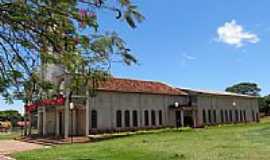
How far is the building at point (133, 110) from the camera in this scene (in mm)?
34688

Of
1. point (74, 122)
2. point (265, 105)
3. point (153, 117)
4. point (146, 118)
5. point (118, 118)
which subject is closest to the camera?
point (74, 122)

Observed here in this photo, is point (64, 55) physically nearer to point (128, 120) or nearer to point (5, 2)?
point (5, 2)

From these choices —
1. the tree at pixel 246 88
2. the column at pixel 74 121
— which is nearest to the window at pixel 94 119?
the column at pixel 74 121

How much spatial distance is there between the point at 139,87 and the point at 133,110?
3.22m

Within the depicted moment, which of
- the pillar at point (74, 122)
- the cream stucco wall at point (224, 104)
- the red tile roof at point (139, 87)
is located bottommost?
the pillar at point (74, 122)

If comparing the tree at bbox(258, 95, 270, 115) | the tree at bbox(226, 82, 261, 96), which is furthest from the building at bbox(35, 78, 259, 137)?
the tree at bbox(226, 82, 261, 96)

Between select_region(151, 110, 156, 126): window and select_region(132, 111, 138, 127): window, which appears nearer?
select_region(132, 111, 138, 127): window

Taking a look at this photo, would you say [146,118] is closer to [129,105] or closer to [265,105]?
[129,105]

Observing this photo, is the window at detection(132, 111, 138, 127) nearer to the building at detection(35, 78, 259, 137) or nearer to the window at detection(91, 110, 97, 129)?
the building at detection(35, 78, 259, 137)

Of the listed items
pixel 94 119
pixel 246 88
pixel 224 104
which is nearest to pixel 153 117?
pixel 94 119

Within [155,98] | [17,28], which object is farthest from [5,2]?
[155,98]

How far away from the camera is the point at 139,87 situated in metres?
40.9

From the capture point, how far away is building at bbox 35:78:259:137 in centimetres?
3469

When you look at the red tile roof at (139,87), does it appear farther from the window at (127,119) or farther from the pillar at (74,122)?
the pillar at (74,122)
